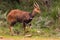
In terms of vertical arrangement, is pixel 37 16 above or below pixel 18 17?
above

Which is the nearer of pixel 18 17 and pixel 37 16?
pixel 18 17

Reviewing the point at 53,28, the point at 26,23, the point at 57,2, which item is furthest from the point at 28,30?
the point at 57,2

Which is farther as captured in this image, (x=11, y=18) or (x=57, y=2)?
(x=57, y=2)

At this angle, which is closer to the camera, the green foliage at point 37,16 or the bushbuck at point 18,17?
the bushbuck at point 18,17

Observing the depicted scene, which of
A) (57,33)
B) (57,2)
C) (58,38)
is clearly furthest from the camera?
(57,2)

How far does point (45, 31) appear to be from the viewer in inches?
631

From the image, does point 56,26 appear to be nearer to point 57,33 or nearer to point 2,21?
point 57,33

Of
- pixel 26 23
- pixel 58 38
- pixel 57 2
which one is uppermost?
pixel 57 2

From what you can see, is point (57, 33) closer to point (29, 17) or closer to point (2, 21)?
point (29, 17)

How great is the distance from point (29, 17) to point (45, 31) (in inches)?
50.3

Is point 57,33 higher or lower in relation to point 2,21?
lower

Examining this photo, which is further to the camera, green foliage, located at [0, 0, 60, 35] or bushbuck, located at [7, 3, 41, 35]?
green foliage, located at [0, 0, 60, 35]

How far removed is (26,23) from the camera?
52.0 ft

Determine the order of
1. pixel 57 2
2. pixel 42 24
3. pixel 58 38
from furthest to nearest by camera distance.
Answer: pixel 57 2, pixel 42 24, pixel 58 38
